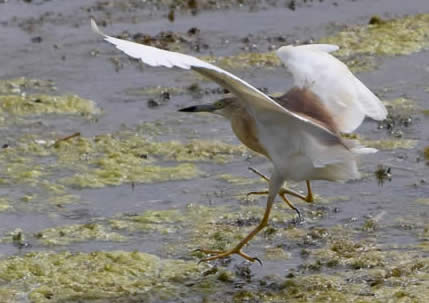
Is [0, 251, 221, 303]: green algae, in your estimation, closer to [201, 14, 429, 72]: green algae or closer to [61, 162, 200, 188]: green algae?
[61, 162, 200, 188]: green algae

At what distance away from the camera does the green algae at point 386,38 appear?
939 cm

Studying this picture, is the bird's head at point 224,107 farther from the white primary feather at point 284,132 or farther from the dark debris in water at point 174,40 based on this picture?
the dark debris in water at point 174,40

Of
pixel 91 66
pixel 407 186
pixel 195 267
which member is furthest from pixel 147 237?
pixel 91 66

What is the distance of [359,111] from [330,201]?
1.10m

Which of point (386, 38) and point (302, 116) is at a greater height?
point (302, 116)

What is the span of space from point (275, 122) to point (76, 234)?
1.40 metres

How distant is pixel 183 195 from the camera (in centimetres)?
645

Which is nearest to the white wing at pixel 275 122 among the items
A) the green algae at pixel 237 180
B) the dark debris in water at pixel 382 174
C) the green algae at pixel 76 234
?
the green algae at pixel 76 234

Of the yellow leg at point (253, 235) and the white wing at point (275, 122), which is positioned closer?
the white wing at point (275, 122)

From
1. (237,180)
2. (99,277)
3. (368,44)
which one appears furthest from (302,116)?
(368,44)

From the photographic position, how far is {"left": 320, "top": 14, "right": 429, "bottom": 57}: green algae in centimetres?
939

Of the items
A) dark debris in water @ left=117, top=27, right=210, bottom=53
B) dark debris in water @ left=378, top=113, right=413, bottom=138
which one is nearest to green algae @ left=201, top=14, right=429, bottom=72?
dark debris in water @ left=117, top=27, right=210, bottom=53

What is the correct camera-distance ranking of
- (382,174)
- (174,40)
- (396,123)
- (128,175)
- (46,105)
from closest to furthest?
(382,174) → (128,175) → (396,123) → (46,105) → (174,40)

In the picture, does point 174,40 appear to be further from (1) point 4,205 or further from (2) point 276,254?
(2) point 276,254
